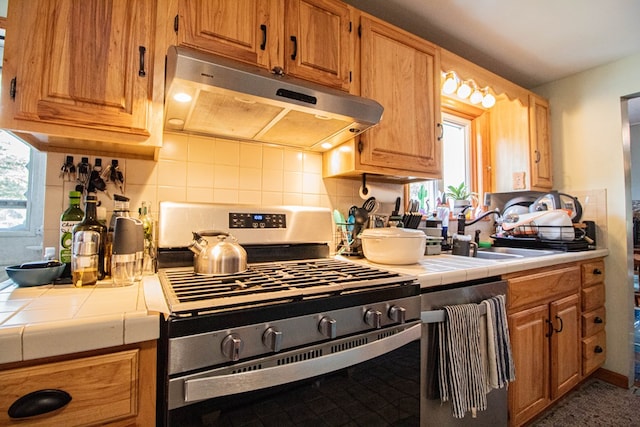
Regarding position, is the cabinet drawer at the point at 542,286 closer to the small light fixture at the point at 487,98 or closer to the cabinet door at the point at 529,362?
the cabinet door at the point at 529,362

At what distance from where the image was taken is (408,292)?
1000 mm

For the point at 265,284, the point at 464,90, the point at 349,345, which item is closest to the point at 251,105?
the point at 265,284

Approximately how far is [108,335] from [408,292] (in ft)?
2.77

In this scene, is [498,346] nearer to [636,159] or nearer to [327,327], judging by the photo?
[327,327]

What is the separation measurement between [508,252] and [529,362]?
850 millimetres

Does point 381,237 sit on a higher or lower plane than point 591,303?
higher

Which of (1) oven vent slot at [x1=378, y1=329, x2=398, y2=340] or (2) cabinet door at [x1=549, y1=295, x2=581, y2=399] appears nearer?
(1) oven vent slot at [x1=378, y1=329, x2=398, y2=340]

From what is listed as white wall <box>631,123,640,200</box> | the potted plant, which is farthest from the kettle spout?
white wall <box>631,123,640,200</box>

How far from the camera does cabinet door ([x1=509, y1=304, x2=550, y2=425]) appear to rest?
1.38 meters

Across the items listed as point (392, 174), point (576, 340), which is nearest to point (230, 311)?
point (392, 174)

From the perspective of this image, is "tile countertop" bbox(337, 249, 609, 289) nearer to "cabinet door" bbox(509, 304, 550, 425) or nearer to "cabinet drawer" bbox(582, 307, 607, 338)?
"cabinet door" bbox(509, 304, 550, 425)

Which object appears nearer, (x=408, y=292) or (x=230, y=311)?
(x=230, y=311)

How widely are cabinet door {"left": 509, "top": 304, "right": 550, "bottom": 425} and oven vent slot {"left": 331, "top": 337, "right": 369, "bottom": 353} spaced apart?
0.91 m

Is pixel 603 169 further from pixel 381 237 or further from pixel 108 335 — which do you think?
pixel 108 335
